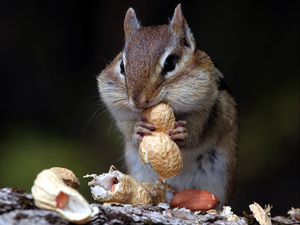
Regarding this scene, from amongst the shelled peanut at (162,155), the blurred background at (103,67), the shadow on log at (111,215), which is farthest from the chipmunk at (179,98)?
the blurred background at (103,67)

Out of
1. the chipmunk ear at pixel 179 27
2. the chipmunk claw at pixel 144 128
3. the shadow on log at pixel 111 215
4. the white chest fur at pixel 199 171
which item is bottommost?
the white chest fur at pixel 199 171

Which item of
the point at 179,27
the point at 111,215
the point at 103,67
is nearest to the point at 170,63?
the point at 179,27

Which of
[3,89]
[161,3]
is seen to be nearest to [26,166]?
[3,89]

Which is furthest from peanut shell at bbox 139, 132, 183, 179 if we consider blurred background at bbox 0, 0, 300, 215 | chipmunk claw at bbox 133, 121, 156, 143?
blurred background at bbox 0, 0, 300, 215

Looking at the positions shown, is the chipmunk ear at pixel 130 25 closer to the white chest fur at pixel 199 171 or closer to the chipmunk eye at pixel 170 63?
the chipmunk eye at pixel 170 63

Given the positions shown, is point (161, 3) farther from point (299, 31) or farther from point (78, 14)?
point (299, 31)

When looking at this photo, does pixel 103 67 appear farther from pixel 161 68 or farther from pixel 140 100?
pixel 140 100

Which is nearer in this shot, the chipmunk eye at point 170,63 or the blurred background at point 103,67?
the chipmunk eye at point 170,63
